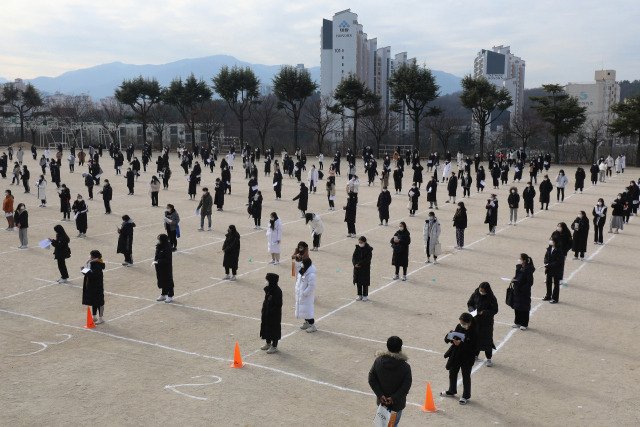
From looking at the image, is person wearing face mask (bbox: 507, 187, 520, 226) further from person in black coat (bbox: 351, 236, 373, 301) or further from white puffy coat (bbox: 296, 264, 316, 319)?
white puffy coat (bbox: 296, 264, 316, 319)

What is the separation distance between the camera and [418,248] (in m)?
17.0

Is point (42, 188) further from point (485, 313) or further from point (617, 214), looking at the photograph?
point (617, 214)

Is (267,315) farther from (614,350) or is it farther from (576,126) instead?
(576,126)

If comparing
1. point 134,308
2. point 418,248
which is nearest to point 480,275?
point 418,248

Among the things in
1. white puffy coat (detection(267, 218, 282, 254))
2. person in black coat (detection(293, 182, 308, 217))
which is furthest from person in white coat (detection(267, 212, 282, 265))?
person in black coat (detection(293, 182, 308, 217))

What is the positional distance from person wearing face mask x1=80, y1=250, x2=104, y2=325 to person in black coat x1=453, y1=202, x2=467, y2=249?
1013 centimetres

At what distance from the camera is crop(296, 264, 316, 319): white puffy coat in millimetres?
9672

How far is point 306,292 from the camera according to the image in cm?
968

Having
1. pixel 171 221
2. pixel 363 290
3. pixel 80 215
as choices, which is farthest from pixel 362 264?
pixel 80 215

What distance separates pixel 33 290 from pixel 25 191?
18671mm

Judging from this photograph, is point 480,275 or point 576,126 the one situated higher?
point 576,126

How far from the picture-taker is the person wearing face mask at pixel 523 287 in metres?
9.53

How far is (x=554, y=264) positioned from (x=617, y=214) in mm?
9779

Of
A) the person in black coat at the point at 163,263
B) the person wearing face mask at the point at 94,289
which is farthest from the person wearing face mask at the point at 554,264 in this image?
the person wearing face mask at the point at 94,289
